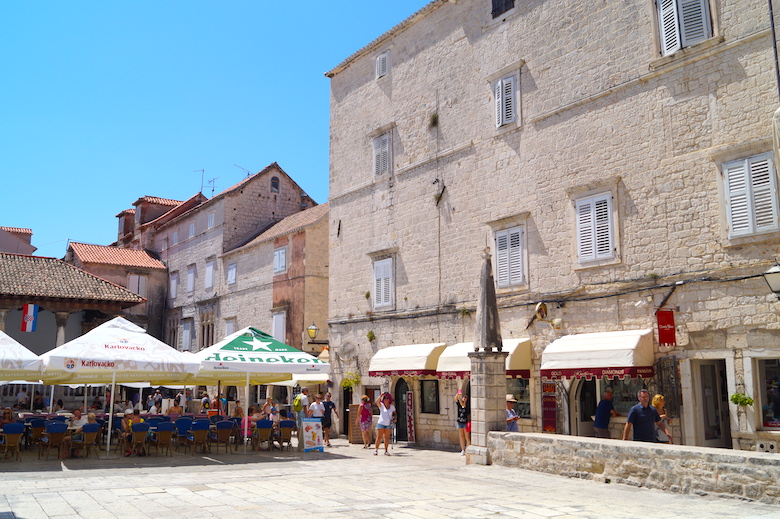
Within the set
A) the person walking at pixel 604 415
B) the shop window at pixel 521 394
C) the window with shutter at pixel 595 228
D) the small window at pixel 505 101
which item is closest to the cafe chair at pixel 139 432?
the shop window at pixel 521 394

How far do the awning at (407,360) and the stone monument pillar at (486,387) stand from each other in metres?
4.13

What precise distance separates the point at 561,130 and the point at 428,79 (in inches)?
203

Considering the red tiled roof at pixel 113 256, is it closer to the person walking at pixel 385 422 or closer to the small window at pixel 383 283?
the small window at pixel 383 283

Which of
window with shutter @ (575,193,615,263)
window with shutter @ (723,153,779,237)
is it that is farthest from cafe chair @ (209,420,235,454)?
window with shutter @ (723,153,779,237)

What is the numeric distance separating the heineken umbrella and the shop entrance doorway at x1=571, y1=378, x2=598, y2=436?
10.7 m

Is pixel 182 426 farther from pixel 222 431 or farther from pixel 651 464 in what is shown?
pixel 651 464

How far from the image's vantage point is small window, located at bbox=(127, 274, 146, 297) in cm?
3694

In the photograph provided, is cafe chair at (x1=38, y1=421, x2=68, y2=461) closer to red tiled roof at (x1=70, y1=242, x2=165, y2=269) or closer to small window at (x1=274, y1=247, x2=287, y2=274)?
small window at (x1=274, y1=247, x2=287, y2=274)

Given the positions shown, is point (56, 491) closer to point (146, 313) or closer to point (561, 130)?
point (561, 130)

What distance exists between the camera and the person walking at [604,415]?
1279 centimetres

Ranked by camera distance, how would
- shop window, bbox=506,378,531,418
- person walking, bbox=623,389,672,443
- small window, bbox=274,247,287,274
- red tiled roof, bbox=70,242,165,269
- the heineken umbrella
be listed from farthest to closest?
1. red tiled roof, bbox=70,242,165,269
2. small window, bbox=274,247,287,274
3. shop window, bbox=506,378,531,418
4. the heineken umbrella
5. person walking, bbox=623,389,672,443

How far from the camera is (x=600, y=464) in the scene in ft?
32.1

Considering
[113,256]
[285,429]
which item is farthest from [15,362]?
[113,256]

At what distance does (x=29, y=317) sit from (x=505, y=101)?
20.4 m
